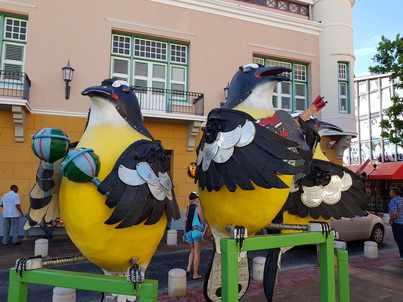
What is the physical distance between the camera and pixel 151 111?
31.0ft

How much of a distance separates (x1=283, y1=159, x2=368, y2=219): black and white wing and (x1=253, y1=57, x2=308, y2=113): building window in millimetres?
8672

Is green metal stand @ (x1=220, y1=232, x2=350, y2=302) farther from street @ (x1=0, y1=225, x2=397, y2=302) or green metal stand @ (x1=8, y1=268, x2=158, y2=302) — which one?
street @ (x1=0, y1=225, x2=397, y2=302)

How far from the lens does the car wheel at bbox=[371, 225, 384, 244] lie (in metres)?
8.35

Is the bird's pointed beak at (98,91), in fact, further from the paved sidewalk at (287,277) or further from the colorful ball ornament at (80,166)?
the paved sidewalk at (287,277)

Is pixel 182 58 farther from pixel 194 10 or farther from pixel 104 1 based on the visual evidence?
pixel 104 1

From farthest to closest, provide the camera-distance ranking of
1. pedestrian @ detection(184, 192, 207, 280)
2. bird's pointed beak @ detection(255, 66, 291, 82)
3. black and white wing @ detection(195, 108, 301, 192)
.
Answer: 1. pedestrian @ detection(184, 192, 207, 280)
2. bird's pointed beak @ detection(255, 66, 291, 82)
3. black and white wing @ detection(195, 108, 301, 192)

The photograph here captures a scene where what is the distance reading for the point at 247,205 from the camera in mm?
2336

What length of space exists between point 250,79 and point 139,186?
1.38m

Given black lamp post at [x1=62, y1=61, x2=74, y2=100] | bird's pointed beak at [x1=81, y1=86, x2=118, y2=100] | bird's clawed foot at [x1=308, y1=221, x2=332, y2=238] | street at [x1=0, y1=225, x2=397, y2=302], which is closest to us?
bird's pointed beak at [x1=81, y1=86, x2=118, y2=100]

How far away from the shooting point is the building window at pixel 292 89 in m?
11.6

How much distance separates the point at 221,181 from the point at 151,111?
25.0 feet

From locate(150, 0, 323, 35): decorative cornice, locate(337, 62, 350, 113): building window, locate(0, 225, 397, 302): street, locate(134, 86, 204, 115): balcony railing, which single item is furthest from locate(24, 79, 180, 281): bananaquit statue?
locate(337, 62, 350, 113): building window

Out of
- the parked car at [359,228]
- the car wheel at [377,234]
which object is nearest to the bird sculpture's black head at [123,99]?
the parked car at [359,228]

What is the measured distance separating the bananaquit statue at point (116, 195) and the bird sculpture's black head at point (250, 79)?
90cm
